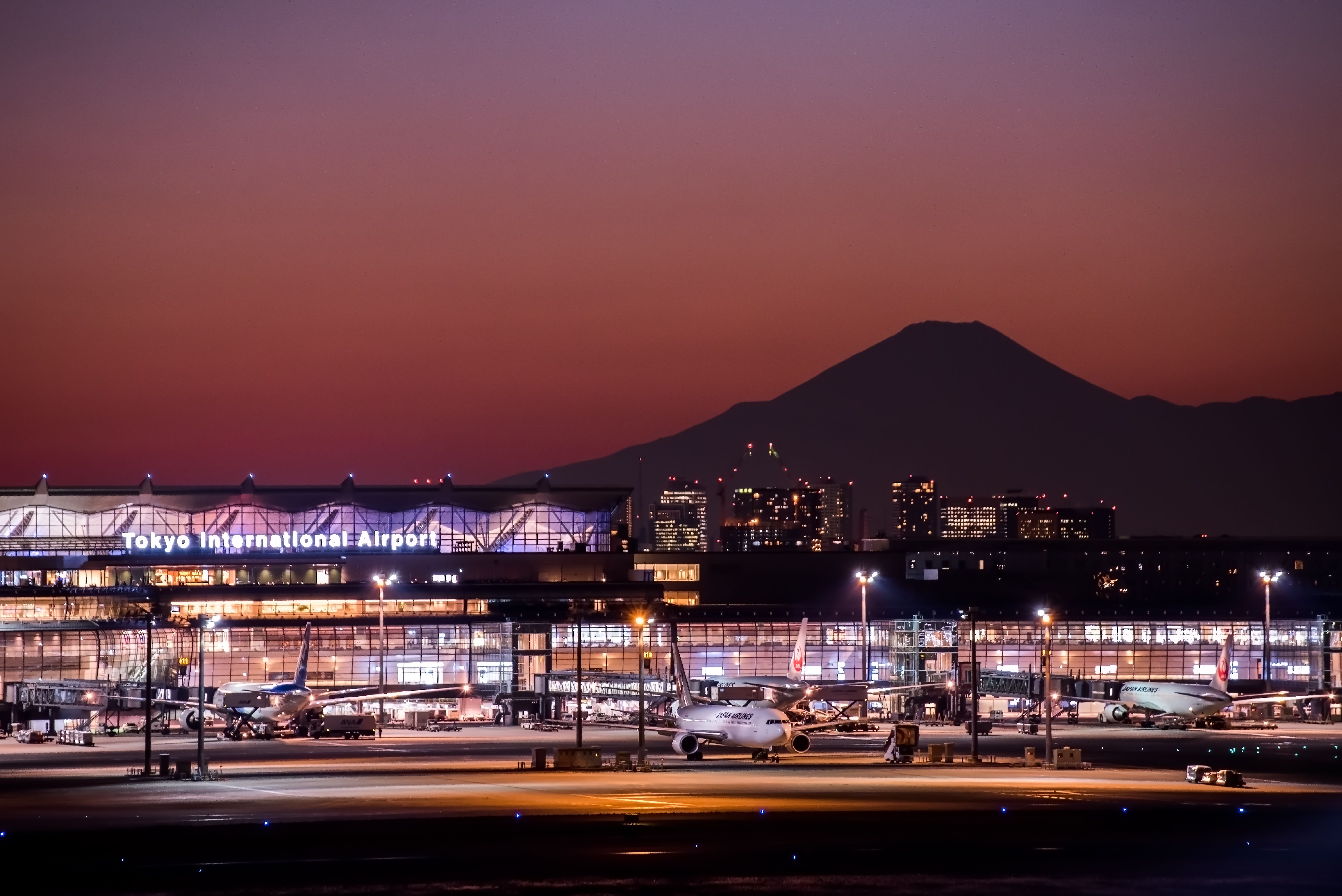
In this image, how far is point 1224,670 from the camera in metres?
137

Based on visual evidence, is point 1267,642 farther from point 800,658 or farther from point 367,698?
point 367,698

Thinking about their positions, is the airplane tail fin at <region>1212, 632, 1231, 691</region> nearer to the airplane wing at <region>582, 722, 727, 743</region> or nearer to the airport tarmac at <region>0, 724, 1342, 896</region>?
the airport tarmac at <region>0, 724, 1342, 896</region>

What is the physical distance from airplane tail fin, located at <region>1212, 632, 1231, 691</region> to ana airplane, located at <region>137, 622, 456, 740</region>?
64.4 m

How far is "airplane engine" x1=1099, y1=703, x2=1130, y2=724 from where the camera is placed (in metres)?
140

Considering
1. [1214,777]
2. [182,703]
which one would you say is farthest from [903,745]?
[182,703]

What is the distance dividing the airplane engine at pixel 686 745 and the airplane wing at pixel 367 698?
39.9 metres

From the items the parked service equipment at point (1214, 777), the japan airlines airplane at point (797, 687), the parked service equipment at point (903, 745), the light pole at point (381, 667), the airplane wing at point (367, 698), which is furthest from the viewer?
the light pole at point (381, 667)

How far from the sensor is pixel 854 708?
160 m

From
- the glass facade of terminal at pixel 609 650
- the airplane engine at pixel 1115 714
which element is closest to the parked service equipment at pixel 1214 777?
the airplane engine at pixel 1115 714

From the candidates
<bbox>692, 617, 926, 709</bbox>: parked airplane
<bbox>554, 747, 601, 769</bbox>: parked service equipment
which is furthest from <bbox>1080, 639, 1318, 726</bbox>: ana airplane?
<bbox>554, 747, 601, 769</bbox>: parked service equipment

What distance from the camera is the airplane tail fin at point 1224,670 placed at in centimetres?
13688

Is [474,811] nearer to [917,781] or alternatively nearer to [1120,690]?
[917,781]

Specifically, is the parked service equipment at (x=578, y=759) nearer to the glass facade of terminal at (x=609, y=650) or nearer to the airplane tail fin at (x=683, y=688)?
the airplane tail fin at (x=683, y=688)

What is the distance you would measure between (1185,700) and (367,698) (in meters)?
65.3
